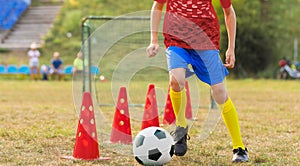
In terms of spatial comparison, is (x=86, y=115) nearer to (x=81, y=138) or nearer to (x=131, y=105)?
(x=81, y=138)

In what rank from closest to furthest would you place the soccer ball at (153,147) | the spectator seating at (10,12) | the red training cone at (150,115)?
the soccer ball at (153,147) → the red training cone at (150,115) → the spectator seating at (10,12)

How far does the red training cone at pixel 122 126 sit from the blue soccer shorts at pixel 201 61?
1.19 meters

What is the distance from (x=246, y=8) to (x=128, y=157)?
16.8m

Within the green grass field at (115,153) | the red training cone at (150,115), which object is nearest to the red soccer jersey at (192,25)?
the green grass field at (115,153)

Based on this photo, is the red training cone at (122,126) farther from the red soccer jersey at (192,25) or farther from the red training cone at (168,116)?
the red training cone at (168,116)

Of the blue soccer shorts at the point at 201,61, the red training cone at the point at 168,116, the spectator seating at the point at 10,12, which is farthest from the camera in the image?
the spectator seating at the point at 10,12

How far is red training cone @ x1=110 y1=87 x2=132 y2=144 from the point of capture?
5.53m

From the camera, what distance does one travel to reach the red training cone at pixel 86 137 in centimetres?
457

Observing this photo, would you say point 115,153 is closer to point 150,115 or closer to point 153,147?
point 153,147

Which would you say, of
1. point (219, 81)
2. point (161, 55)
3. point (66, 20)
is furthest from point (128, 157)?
point (66, 20)

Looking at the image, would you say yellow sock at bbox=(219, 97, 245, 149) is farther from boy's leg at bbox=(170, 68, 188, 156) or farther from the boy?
boy's leg at bbox=(170, 68, 188, 156)

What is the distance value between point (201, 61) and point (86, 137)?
1149mm

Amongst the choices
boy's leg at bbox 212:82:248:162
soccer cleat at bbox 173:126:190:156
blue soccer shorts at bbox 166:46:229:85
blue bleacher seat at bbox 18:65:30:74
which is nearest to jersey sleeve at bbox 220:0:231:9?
blue soccer shorts at bbox 166:46:229:85

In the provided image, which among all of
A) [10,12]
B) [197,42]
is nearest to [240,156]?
[197,42]
